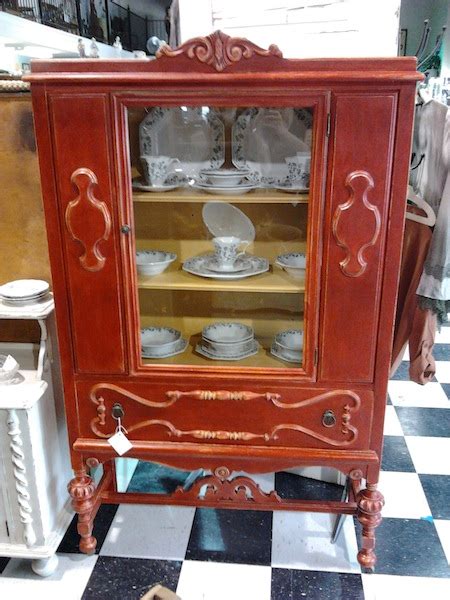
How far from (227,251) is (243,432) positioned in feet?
1.52

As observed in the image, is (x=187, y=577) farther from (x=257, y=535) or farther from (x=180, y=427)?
(x=180, y=427)

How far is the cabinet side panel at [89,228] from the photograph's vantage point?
3.87 feet

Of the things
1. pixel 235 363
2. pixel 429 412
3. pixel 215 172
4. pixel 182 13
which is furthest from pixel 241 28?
pixel 429 412

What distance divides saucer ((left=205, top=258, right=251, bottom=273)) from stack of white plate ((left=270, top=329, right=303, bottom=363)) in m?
0.20

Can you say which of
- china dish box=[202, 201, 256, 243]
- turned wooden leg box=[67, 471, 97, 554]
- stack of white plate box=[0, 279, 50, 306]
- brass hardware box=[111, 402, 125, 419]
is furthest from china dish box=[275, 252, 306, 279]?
turned wooden leg box=[67, 471, 97, 554]

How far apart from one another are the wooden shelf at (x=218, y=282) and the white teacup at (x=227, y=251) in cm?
5

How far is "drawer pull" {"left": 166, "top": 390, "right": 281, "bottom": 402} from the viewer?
1337mm

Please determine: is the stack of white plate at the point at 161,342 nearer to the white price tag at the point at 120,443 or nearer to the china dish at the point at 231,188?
the white price tag at the point at 120,443

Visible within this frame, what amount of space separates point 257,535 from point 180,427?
538 millimetres

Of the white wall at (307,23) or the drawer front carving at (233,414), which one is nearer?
A: the drawer front carving at (233,414)

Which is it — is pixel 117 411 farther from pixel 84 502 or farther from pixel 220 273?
pixel 220 273

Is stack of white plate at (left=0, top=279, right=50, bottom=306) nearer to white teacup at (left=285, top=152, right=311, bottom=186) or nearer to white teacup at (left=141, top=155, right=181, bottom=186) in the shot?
white teacup at (left=141, top=155, right=181, bottom=186)

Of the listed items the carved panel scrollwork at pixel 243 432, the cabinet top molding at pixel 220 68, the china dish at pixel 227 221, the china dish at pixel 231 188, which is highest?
the cabinet top molding at pixel 220 68

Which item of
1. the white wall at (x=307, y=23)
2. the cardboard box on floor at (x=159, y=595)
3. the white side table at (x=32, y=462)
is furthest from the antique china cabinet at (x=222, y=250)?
the white wall at (x=307, y=23)
